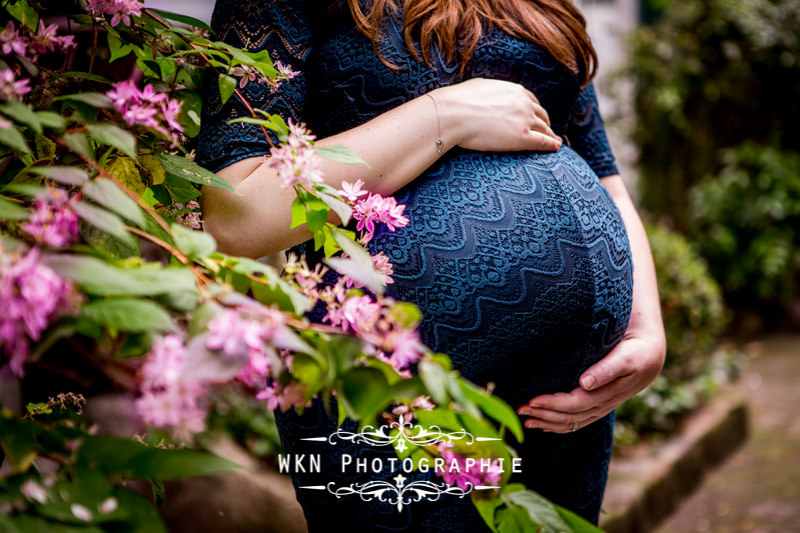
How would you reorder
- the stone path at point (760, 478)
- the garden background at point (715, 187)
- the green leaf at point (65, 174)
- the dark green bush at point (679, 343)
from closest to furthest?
the green leaf at point (65, 174), the stone path at point (760, 478), the dark green bush at point (679, 343), the garden background at point (715, 187)

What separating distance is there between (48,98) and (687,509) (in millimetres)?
3442

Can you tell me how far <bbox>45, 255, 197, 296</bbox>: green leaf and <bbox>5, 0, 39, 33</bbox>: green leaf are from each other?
422 mm

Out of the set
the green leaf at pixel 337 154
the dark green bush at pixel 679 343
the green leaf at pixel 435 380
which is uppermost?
the green leaf at pixel 337 154

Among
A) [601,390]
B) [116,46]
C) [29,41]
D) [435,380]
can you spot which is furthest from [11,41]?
[601,390]

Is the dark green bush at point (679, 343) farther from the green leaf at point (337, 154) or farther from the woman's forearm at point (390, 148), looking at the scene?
the green leaf at point (337, 154)

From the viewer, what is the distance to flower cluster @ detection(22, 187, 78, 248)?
0.55 metres

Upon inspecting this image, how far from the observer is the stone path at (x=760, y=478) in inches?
129

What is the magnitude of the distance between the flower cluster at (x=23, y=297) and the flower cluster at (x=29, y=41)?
0.31m

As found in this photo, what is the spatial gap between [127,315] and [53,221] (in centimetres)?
11

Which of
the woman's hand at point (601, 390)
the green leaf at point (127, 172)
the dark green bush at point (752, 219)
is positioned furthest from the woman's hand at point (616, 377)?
the dark green bush at point (752, 219)

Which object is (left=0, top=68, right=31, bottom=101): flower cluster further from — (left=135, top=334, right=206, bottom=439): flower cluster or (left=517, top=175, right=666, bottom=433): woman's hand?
(left=517, top=175, right=666, bottom=433): woman's hand

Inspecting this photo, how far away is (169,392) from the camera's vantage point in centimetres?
53

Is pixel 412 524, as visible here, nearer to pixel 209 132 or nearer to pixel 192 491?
pixel 209 132

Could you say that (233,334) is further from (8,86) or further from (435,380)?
(8,86)
